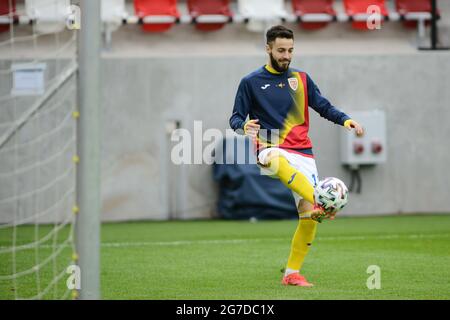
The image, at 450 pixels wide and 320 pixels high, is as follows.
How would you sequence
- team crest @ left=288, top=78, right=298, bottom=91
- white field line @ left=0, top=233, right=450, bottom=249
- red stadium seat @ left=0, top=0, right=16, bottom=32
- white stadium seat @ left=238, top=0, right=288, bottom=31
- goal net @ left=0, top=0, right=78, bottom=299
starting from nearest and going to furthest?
1. team crest @ left=288, top=78, right=298, bottom=91
2. white field line @ left=0, top=233, right=450, bottom=249
3. goal net @ left=0, top=0, right=78, bottom=299
4. red stadium seat @ left=0, top=0, right=16, bottom=32
5. white stadium seat @ left=238, top=0, right=288, bottom=31

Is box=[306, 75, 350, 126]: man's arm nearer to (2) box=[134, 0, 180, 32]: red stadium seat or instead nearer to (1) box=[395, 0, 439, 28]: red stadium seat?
(2) box=[134, 0, 180, 32]: red stadium seat

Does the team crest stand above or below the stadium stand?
below

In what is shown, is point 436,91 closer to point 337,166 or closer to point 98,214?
point 337,166

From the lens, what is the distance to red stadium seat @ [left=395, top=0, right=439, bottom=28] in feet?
54.8

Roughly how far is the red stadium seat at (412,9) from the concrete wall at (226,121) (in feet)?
4.21

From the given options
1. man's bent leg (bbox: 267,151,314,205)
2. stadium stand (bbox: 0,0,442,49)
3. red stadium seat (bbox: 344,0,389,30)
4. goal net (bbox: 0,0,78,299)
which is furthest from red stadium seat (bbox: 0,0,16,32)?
man's bent leg (bbox: 267,151,314,205)

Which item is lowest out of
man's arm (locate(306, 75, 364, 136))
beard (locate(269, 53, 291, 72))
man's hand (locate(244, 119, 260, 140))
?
man's hand (locate(244, 119, 260, 140))

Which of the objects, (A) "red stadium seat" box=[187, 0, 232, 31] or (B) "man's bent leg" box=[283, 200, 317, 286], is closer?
(B) "man's bent leg" box=[283, 200, 317, 286]

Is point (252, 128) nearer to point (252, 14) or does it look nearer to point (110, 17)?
→ point (110, 17)

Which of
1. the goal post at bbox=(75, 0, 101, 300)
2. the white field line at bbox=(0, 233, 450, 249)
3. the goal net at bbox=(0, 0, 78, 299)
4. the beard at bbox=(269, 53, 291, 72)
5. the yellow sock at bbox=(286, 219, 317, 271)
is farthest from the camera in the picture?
the goal net at bbox=(0, 0, 78, 299)

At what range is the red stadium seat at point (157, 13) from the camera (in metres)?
16.2

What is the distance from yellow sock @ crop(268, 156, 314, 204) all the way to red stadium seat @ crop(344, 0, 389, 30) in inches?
398

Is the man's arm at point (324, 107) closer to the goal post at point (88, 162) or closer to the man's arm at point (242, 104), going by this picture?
the man's arm at point (242, 104)
